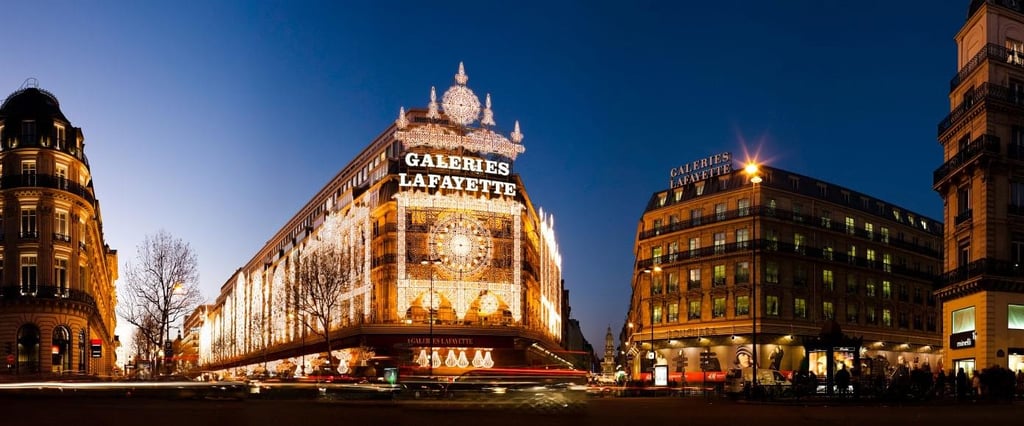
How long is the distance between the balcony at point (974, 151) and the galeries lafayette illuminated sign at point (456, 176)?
39595 mm

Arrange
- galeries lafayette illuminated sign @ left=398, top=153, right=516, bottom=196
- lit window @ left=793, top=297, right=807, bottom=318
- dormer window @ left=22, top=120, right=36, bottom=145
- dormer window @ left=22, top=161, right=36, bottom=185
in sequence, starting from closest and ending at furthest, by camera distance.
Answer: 1. dormer window @ left=22, top=161, right=36, bottom=185
2. dormer window @ left=22, top=120, right=36, bottom=145
3. galeries lafayette illuminated sign @ left=398, top=153, right=516, bottom=196
4. lit window @ left=793, top=297, right=807, bottom=318

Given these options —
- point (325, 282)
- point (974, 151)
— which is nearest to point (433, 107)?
point (325, 282)

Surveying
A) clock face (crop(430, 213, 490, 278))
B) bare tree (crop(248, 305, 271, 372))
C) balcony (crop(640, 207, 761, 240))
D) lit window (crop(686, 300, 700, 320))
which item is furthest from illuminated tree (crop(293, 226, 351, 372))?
lit window (crop(686, 300, 700, 320))

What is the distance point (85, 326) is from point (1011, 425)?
56.1m

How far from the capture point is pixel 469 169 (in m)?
81.0

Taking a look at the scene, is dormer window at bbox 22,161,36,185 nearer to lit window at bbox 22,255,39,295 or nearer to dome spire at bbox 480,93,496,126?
lit window at bbox 22,255,39,295

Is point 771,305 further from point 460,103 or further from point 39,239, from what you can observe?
point 39,239

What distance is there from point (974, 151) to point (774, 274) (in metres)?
32.9

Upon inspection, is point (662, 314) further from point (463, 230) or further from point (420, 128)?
point (420, 128)

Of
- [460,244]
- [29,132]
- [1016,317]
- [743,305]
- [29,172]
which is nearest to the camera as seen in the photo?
[1016,317]

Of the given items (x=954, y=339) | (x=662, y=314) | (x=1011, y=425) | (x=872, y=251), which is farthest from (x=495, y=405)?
(x=872, y=251)

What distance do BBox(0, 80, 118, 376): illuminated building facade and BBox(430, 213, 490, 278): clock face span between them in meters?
27.4

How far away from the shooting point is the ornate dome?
57.1 meters

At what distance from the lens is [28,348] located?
55.9 m
